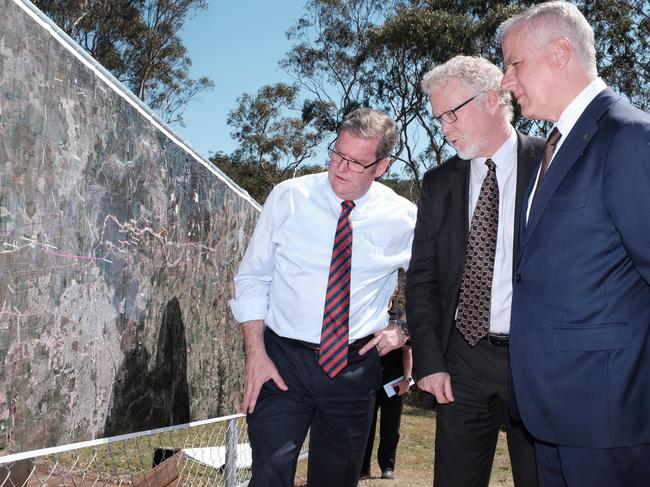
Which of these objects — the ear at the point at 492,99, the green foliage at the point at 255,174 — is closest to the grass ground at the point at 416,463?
the ear at the point at 492,99

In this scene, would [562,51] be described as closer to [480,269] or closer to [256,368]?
[480,269]

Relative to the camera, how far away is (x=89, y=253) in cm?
265

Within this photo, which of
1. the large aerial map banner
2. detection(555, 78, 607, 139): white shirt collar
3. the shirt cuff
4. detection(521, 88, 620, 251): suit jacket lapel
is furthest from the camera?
the shirt cuff

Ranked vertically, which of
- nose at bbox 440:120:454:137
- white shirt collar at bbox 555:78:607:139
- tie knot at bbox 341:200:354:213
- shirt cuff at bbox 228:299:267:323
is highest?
nose at bbox 440:120:454:137

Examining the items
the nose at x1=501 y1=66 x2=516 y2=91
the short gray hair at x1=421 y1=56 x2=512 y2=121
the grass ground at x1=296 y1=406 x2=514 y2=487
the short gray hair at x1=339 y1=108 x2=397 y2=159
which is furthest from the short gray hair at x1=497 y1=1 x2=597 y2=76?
the grass ground at x1=296 y1=406 x2=514 y2=487

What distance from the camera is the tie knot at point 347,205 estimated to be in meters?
3.05

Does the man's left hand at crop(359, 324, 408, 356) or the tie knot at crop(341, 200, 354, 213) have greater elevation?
the tie knot at crop(341, 200, 354, 213)

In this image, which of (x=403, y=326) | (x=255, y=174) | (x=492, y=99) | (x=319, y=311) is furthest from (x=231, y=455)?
(x=255, y=174)

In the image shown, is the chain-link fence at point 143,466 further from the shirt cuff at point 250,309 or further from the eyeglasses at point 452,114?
the eyeglasses at point 452,114

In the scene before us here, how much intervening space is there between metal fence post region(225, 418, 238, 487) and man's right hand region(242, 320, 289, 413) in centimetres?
148

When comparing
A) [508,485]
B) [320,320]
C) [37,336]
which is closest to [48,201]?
[37,336]

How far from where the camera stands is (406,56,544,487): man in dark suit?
277 cm

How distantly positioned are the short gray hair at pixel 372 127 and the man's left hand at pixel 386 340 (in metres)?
0.70

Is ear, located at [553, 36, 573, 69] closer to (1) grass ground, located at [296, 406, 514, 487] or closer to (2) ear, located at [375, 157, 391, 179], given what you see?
(2) ear, located at [375, 157, 391, 179]
